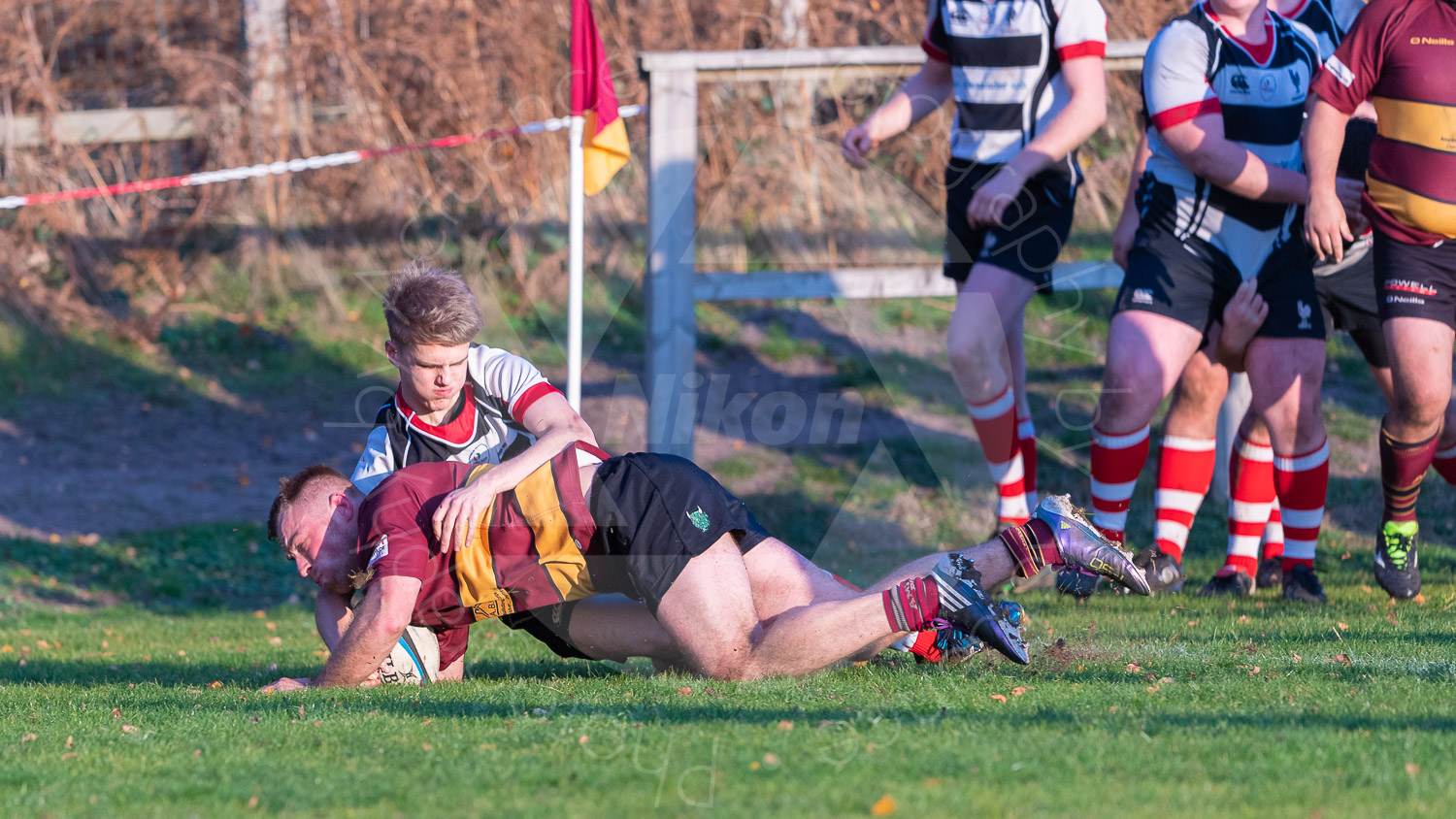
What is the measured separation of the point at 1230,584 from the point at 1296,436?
66 cm

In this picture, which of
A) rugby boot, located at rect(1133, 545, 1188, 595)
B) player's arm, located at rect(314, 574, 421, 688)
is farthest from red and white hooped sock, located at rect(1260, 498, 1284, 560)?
player's arm, located at rect(314, 574, 421, 688)

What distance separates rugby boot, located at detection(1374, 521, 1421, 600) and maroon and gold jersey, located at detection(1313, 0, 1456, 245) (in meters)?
1.05

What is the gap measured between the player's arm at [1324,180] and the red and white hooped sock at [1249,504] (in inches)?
43.6

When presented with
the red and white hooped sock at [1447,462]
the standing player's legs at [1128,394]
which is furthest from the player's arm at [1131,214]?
the red and white hooped sock at [1447,462]

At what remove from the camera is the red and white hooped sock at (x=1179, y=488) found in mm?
5438

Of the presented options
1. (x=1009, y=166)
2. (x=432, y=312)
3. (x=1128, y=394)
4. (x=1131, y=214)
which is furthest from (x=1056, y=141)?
(x=432, y=312)

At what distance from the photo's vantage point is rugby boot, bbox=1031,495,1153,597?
3916 mm

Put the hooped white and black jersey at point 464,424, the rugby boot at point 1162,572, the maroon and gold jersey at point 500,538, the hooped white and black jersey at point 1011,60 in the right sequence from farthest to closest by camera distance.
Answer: the hooped white and black jersey at point 1011,60
the rugby boot at point 1162,572
the hooped white and black jersey at point 464,424
the maroon and gold jersey at point 500,538

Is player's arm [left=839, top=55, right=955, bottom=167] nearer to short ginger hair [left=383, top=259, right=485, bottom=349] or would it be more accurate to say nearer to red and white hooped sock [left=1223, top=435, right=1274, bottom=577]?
red and white hooped sock [left=1223, top=435, right=1274, bottom=577]

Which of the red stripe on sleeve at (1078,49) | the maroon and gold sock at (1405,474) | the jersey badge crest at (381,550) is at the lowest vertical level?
the maroon and gold sock at (1405,474)

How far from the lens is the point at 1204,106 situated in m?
5.13

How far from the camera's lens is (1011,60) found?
5605 mm

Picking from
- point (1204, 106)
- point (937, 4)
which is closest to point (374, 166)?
point (937, 4)

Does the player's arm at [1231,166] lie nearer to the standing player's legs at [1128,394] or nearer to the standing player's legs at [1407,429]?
the standing player's legs at [1128,394]
